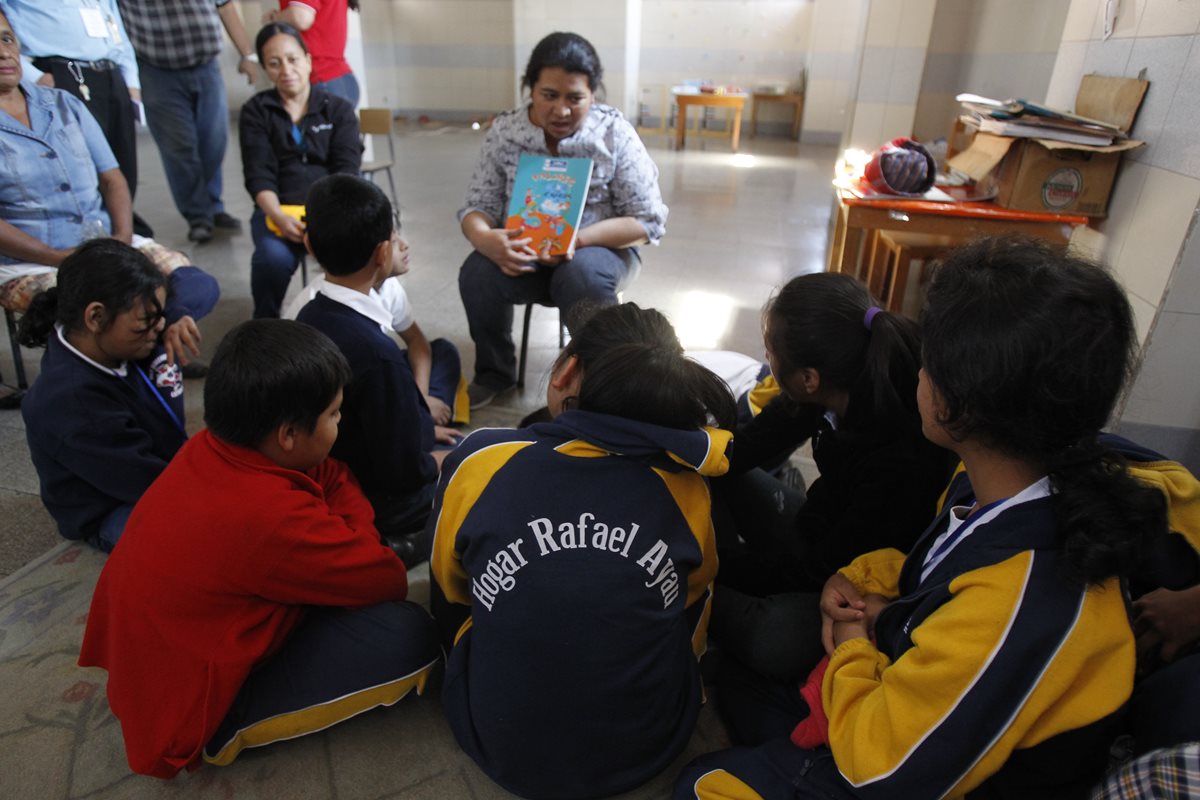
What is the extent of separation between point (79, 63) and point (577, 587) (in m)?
3.46

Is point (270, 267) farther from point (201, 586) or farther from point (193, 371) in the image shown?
point (201, 586)

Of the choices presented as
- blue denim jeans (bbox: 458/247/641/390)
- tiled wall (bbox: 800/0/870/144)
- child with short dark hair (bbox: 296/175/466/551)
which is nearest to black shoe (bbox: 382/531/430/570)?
child with short dark hair (bbox: 296/175/466/551)

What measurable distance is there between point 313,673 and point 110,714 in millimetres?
440

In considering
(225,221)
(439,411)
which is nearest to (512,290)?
(439,411)

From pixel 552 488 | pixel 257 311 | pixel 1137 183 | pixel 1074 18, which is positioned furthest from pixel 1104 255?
pixel 257 311

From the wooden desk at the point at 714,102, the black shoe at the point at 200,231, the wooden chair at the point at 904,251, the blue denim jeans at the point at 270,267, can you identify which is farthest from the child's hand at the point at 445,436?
the wooden desk at the point at 714,102

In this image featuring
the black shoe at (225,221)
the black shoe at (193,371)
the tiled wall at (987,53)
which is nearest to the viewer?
the black shoe at (193,371)

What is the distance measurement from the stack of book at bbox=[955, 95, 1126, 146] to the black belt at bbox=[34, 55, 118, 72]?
11.5 feet

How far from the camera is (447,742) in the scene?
1.31 m

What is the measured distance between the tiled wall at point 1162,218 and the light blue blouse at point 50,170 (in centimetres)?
316

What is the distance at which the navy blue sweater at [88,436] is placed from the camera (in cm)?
154

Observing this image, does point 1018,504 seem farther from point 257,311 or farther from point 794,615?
point 257,311

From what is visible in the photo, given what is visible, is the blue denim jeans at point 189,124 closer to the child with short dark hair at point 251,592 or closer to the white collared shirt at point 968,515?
the child with short dark hair at point 251,592

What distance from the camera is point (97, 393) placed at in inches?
62.2
